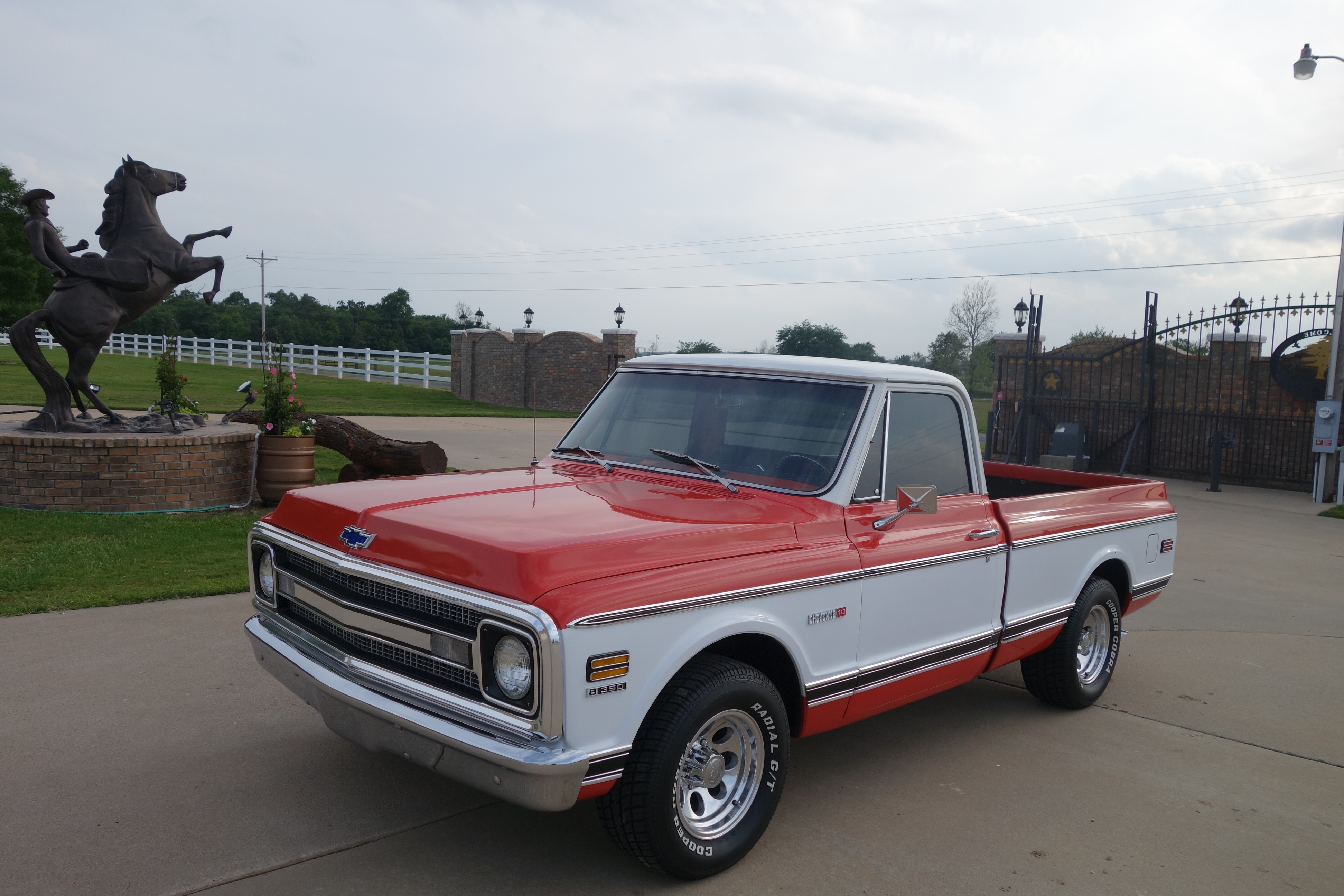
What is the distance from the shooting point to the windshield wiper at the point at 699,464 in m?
4.06

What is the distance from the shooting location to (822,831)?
12.4 ft

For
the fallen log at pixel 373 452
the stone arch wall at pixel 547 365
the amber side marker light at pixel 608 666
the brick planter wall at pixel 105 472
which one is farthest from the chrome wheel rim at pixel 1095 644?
the stone arch wall at pixel 547 365

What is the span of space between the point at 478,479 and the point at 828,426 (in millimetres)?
1548

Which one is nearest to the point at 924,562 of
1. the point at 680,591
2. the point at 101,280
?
the point at 680,591

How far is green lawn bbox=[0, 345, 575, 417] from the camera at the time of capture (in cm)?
2269

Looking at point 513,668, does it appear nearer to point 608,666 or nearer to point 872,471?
point 608,666

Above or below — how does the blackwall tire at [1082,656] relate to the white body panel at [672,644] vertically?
below

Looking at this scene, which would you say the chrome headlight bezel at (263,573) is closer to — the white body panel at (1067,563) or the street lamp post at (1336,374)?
the white body panel at (1067,563)

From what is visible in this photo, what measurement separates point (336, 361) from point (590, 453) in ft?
115

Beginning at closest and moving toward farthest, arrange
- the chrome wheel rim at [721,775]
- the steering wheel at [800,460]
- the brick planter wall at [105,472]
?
the chrome wheel rim at [721,775]
the steering wheel at [800,460]
the brick planter wall at [105,472]

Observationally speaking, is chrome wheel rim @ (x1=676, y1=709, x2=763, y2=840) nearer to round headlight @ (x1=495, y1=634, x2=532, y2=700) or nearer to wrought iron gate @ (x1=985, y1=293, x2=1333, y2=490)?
round headlight @ (x1=495, y1=634, x2=532, y2=700)

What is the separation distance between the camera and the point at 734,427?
4.34 m

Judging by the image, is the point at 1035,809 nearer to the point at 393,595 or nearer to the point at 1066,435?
the point at 393,595

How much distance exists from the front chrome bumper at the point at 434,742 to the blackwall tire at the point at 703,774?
11.4 inches
